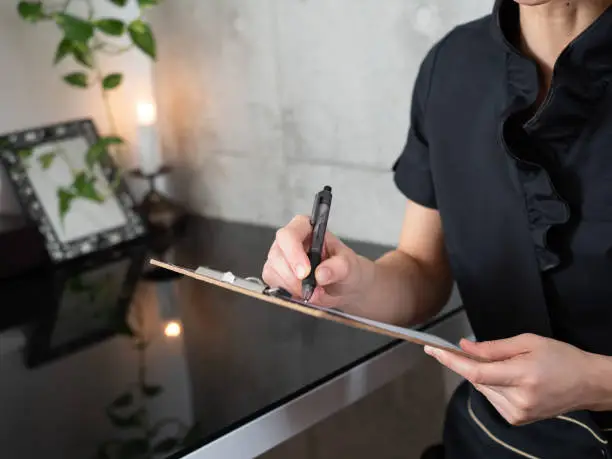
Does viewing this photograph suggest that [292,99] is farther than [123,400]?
Yes

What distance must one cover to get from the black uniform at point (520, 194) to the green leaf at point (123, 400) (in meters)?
0.37

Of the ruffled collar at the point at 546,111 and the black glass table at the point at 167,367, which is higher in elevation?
the ruffled collar at the point at 546,111

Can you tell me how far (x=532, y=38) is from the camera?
72 centimetres

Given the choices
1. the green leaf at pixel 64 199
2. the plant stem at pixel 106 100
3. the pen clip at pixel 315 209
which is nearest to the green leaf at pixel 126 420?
the pen clip at pixel 315 209

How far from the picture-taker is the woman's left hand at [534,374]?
0.58 meters

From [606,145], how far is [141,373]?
603 mm

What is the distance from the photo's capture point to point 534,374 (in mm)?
584

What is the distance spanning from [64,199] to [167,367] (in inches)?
21.7

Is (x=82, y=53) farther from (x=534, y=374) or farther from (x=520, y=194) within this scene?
(x=534, y=374)

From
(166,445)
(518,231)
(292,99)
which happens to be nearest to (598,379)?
(518,231)

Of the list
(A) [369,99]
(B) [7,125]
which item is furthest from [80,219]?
(A) [369,99]

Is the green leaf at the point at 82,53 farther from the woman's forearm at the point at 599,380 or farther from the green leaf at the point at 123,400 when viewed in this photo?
the woman's forearm at the point at 599,380

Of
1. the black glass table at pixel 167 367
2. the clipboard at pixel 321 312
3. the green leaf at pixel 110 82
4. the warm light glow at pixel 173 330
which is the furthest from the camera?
the green leaf at pixel 110 82

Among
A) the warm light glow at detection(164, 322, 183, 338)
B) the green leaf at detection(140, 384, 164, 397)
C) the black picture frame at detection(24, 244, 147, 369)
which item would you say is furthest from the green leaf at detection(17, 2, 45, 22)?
the green leaf at detection(140, 384, 164, 397)
